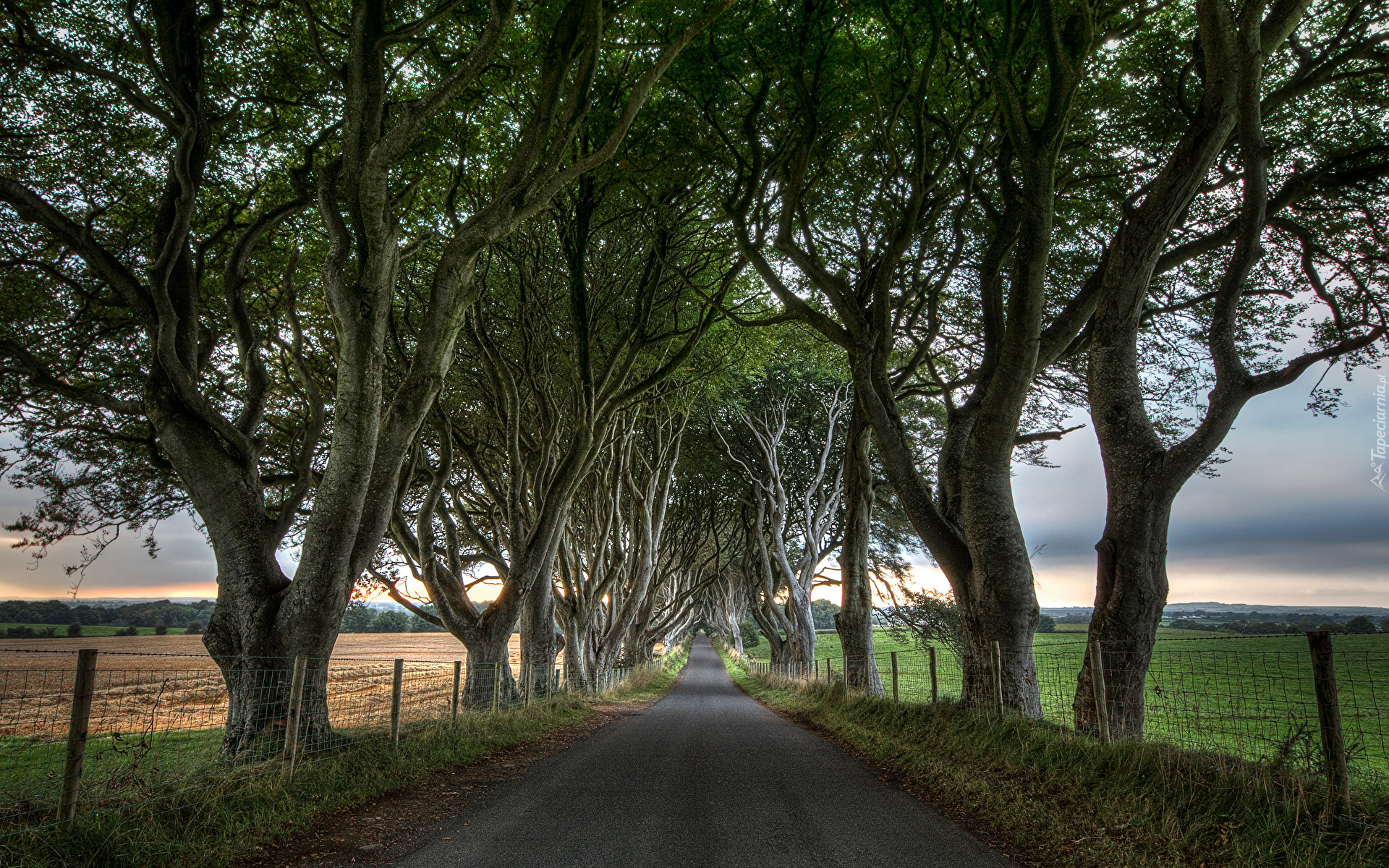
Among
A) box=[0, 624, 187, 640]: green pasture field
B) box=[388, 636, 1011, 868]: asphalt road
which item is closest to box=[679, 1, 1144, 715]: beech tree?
box=[388, 636, 1011, 868]: asphalt road

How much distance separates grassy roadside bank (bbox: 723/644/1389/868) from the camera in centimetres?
411

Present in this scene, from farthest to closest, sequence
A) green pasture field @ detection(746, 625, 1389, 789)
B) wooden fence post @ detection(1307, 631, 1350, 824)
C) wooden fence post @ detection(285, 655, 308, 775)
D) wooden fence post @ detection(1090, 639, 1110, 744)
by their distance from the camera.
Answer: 1. wooden fence post @ detection(1090, 639, 1110, 744)
2. wooden fence post @ detection(285, 655, 308, 775)
3. green pasture field @ detection(746, 625, 1389, 789)
4. wooden fence post @ detection(1307, 631, 1350, 824)

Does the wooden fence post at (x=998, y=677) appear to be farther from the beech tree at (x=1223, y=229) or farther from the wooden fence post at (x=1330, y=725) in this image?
the wooden fence post at (x=1330, y=725)

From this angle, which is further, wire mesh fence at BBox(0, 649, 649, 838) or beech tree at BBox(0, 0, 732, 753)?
beech tree at BBox(0, 0, 732, 753)

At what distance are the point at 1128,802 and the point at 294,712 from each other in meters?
6.83

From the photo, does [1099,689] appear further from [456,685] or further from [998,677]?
[456,685]

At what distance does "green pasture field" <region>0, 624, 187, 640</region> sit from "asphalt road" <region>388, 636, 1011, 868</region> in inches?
583

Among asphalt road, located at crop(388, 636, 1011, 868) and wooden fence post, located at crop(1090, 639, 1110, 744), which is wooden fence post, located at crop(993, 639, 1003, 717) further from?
asphalt road, located at crop(388, 636, 1011, 868)

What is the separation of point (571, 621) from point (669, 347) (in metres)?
7.48

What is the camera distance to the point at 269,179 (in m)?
10.9

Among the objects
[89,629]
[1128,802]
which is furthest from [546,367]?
[89,629]

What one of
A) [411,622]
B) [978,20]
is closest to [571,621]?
[978,20]

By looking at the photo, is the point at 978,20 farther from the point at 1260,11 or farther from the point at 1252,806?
the point at 1252,806

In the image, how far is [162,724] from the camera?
8828 mm
